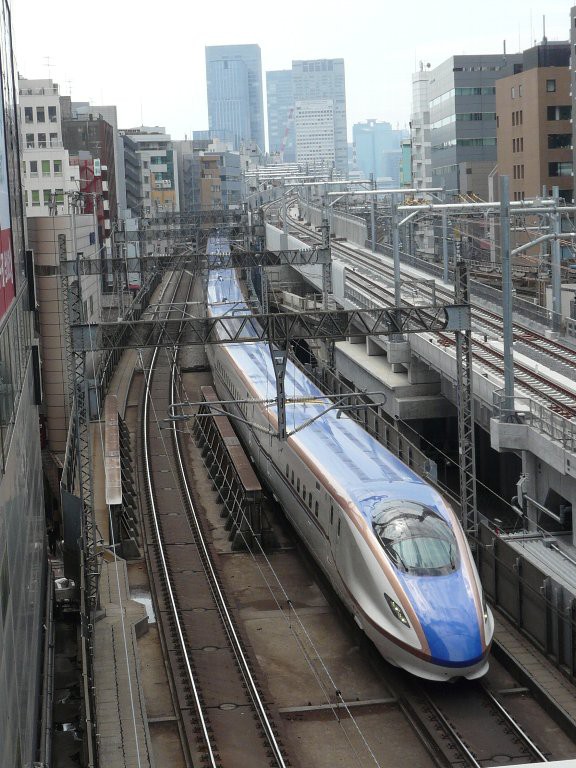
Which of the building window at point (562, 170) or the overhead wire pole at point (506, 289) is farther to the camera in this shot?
the building window at point (562, 170)

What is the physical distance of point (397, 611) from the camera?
18938 millimetres

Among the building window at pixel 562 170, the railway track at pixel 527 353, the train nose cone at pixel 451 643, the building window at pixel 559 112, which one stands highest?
the building window at pixel 559 112

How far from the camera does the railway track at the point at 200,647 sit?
18125mm

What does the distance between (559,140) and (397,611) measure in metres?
70.6

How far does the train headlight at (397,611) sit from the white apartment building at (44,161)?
5624cm

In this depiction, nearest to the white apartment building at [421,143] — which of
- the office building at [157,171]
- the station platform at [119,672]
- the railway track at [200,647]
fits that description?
the office building at [157,171]

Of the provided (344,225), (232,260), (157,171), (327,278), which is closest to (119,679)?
(327,278)

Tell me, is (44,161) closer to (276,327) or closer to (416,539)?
(276,327)

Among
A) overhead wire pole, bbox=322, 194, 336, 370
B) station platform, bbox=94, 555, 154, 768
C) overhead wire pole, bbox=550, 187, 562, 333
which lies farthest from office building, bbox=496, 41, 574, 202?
station platform, bbox=94, 555, 154, 768

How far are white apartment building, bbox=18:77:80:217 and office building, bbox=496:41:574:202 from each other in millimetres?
31998

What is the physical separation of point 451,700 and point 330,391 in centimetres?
2435

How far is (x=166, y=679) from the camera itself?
2114 centimetres

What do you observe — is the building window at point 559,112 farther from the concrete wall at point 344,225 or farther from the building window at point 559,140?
the concrete wall at point 344,225

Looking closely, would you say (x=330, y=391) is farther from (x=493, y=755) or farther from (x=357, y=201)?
(x=357, y=201)
